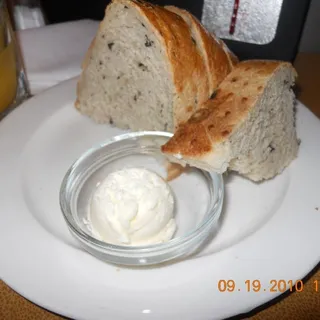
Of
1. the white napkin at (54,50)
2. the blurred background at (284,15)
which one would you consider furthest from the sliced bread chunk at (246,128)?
the white napkin at (54,50)

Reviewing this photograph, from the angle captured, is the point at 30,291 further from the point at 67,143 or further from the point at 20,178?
the point at 67,143

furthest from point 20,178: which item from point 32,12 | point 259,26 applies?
point 32,12

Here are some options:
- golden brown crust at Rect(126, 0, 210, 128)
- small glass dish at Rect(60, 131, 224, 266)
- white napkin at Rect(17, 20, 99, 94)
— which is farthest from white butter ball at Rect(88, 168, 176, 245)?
white napkin at Rect(17, 20, 99, 94)

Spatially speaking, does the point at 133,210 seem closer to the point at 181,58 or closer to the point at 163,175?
the point at 163,175

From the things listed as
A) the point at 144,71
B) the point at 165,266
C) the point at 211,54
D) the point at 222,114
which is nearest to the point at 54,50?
the point at 144,71

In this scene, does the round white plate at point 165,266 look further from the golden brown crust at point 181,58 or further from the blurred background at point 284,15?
the blurred background at point 284,15

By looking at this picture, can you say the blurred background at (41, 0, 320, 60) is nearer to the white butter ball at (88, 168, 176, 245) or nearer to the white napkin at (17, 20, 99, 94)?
the white napkin at (17, 20, 99, 94)
